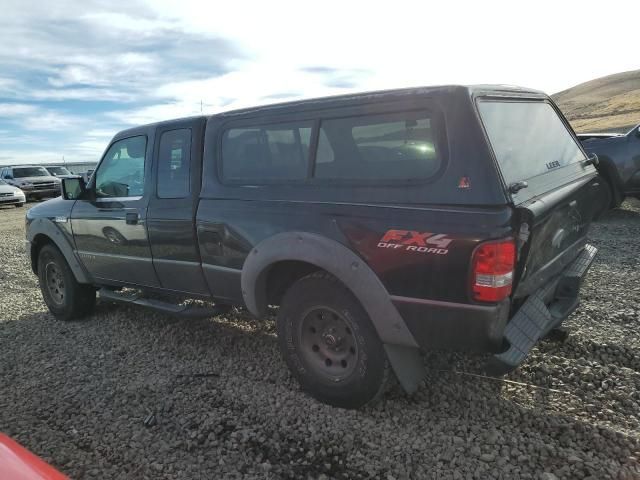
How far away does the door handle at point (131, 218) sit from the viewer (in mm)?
4293

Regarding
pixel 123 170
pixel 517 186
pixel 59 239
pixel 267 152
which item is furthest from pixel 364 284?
pixel 59 239

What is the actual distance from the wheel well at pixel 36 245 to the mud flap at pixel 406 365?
13.7 feet

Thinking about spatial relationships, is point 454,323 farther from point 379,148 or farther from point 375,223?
point 379,148

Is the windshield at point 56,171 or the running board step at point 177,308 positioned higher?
the windshield at point 56,171

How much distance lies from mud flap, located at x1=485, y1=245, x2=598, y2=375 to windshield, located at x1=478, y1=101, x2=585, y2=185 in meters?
0.73

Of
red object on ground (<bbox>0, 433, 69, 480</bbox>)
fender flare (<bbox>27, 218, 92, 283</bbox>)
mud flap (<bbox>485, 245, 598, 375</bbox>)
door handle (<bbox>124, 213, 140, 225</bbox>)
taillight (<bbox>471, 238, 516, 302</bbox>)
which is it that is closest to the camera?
red object on ground (<bbox>0, 433, 69, 480</bbox>)

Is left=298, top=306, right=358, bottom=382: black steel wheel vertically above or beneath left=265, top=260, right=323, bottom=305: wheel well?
beneath

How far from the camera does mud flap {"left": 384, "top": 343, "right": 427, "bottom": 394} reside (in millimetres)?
2930

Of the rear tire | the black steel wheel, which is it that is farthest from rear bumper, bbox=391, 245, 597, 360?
the rear tire

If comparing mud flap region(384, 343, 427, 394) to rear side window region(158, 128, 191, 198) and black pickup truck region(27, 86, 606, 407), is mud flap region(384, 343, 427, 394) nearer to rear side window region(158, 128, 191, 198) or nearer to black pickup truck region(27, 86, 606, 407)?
black pickup truck region(27, 86, 606, 407)

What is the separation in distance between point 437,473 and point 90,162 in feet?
142

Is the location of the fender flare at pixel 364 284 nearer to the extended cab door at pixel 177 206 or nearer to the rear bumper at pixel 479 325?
the rear bumper at pixel 479 325

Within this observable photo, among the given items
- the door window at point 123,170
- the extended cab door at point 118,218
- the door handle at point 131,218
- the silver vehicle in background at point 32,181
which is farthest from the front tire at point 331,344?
the silver vehicle in background at point 32,181

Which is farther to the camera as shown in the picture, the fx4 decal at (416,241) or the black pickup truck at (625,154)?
the black pickup truck at (625,154)
